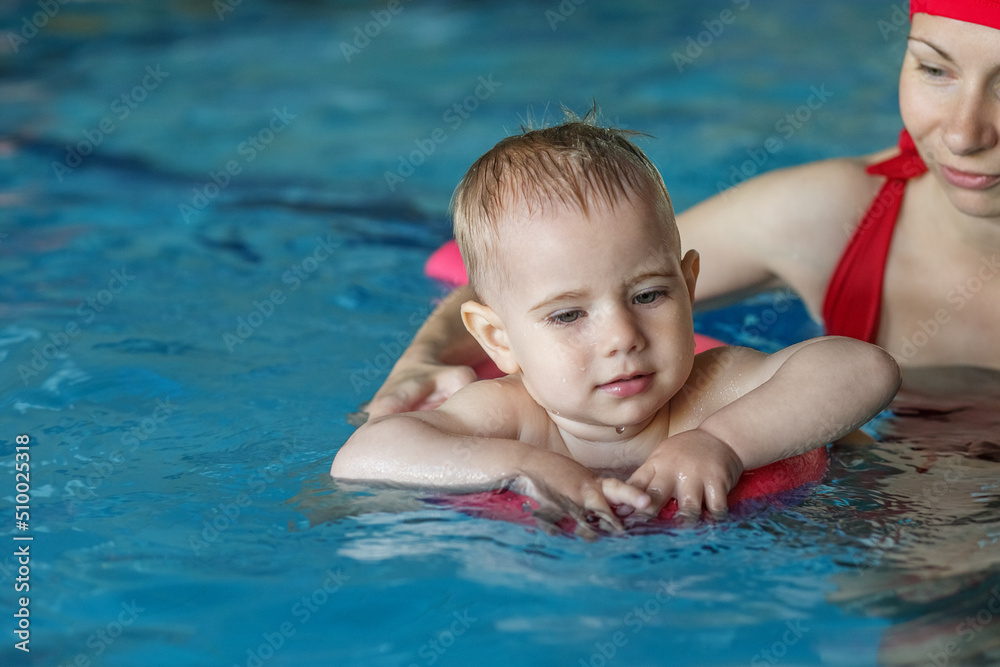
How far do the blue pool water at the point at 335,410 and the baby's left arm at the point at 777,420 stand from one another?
0.09 meters

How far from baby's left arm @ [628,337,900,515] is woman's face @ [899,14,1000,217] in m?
0.49

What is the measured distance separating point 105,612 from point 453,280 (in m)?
2.00

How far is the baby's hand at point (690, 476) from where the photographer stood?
6.20 feet

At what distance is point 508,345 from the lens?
2.14 m

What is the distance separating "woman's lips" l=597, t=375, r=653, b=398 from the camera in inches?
77.6

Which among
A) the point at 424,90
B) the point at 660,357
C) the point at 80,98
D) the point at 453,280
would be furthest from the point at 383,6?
the point at 660,357

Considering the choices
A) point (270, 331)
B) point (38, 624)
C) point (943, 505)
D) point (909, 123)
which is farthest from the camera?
point (270, 331)

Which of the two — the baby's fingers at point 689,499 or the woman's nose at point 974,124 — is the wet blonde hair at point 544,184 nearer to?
the baby's fingers at point 689,499

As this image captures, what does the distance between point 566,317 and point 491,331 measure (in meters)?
0.22

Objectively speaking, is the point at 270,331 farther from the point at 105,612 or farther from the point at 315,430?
the point at 105,612

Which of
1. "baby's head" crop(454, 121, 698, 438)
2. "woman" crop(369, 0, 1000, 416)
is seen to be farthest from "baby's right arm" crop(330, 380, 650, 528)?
"woman" crop(369, 0, 1000, 416)

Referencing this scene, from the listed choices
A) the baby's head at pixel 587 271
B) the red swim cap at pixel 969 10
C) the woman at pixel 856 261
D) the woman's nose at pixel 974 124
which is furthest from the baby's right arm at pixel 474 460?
the red swim cap at pixel 969 10

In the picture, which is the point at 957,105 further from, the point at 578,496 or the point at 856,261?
the point at 578,496

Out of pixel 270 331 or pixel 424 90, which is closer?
pixel 270 331
